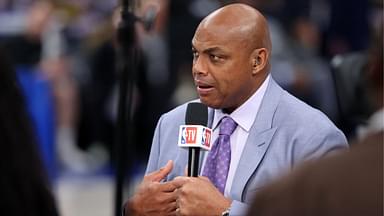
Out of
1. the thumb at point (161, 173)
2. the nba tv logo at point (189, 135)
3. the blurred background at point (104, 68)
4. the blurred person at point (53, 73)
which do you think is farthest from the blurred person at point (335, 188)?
the blurred person at point (53, 73)

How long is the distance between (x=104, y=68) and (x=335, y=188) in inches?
284

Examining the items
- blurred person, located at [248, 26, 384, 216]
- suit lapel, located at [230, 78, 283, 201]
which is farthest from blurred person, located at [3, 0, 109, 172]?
Result: blurred person, located at [248, 26, 384, 216]

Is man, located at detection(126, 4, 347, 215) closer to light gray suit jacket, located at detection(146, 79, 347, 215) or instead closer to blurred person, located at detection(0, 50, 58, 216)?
light gray suit jacket, located at detection(146, 79, 347, 215)

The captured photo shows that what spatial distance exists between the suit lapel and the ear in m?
0.08

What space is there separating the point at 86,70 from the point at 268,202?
7480mm

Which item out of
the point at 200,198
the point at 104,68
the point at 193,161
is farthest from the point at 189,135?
the point at 104,68

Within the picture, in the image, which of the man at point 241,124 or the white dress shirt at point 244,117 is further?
the white dress shirt at point 244,117

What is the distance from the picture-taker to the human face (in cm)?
378

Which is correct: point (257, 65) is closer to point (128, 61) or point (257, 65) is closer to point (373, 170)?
point (128, 61)

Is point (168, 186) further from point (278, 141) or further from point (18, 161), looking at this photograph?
point (18, 161)

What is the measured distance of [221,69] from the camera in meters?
3.80

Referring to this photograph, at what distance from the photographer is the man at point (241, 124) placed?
3.66 m

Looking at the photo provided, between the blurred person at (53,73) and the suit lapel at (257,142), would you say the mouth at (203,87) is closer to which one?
the suit lapel at (257,142)

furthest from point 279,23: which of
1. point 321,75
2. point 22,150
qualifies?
point 22,150
